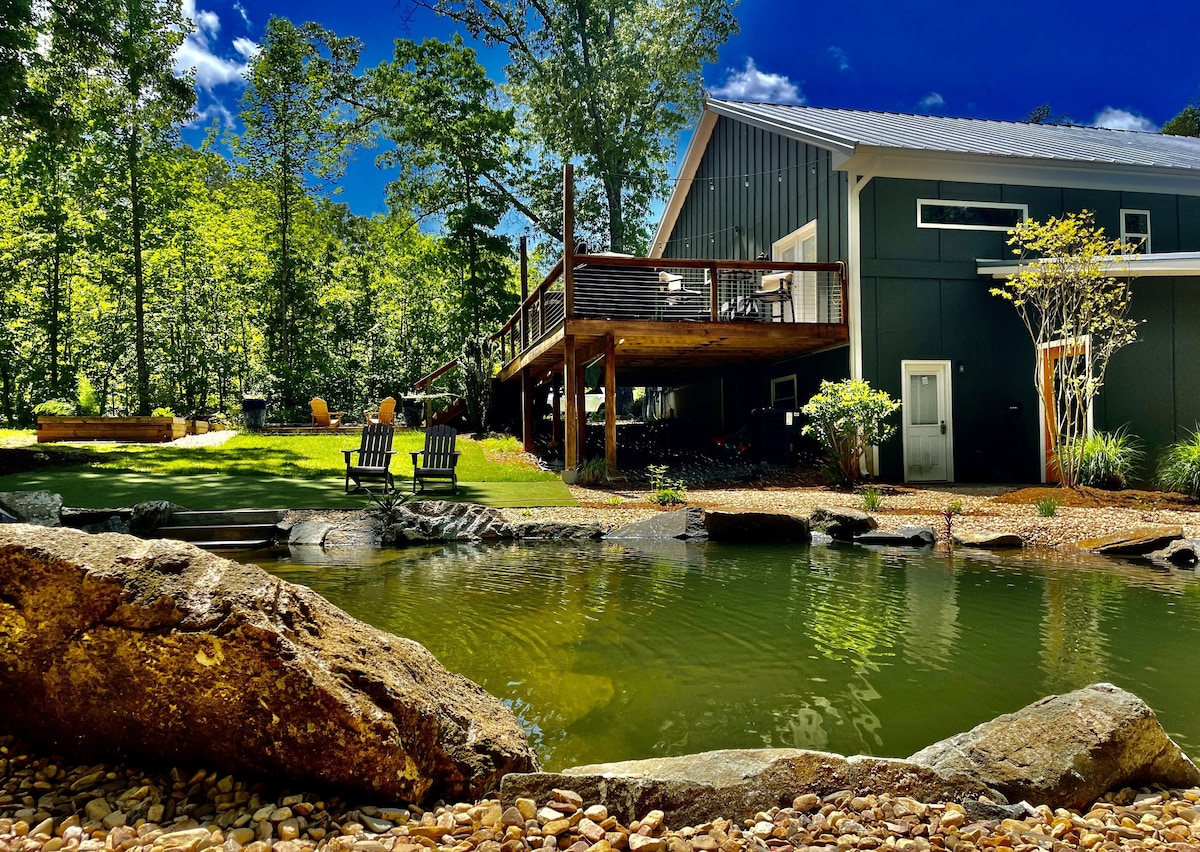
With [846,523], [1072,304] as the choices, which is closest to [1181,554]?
[846,523]

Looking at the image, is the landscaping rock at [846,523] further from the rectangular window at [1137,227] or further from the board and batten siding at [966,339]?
the rectangular window at [1137,227]

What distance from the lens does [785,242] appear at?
50.4 ft

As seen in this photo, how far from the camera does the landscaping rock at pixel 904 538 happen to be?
7898 millimetres

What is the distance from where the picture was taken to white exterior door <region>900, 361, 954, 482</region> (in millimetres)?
12883

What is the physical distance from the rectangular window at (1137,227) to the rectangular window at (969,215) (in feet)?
7.06

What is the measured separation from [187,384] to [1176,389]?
25.0 meters

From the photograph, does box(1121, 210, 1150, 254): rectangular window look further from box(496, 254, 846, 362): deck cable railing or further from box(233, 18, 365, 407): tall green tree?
box(233, 18, 365, 407): tall green tree

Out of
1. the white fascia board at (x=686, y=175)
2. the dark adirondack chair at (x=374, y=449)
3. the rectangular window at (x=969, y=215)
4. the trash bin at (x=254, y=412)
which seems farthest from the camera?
the white fascia board at (x=686, y=175)

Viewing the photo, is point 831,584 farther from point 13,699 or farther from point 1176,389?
point 1176,389

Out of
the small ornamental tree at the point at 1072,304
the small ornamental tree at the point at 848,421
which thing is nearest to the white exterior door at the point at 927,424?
the small ornamental tree at the point at 848,421

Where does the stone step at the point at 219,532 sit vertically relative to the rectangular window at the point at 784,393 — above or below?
below

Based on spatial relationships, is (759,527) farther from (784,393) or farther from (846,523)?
(784,393)

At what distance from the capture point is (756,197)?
16438 mm

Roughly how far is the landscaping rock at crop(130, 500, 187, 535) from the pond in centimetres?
199
